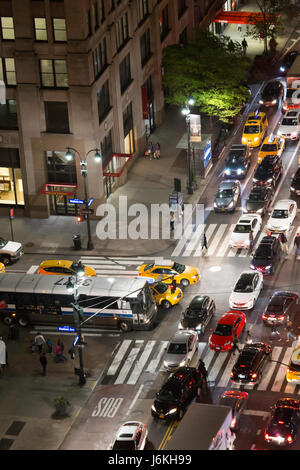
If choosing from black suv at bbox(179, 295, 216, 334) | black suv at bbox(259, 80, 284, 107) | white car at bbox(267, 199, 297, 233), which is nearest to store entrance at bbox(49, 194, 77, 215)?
white car at bbox(267, 199, 297, 233)

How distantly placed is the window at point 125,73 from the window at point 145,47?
395cm

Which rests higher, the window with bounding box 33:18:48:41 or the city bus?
the window with bounding box 33:18:48:41

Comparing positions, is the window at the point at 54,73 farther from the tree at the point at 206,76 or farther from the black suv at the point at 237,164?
the tree at the point at 206,76

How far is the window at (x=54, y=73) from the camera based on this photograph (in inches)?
2822

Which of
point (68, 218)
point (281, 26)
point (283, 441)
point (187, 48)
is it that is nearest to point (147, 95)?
point (187, 48)

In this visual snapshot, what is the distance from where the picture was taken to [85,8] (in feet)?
229

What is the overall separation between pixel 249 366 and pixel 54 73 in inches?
1189

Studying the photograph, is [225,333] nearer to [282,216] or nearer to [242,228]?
[242,228]

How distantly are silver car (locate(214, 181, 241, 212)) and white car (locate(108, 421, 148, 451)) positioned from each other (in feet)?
97.9

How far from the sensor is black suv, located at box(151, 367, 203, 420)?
1998 inches

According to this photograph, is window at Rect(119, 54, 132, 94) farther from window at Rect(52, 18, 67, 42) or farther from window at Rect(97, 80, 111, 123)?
window at Rect(52, 18, 67, 42)

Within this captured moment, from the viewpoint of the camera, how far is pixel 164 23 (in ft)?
299
